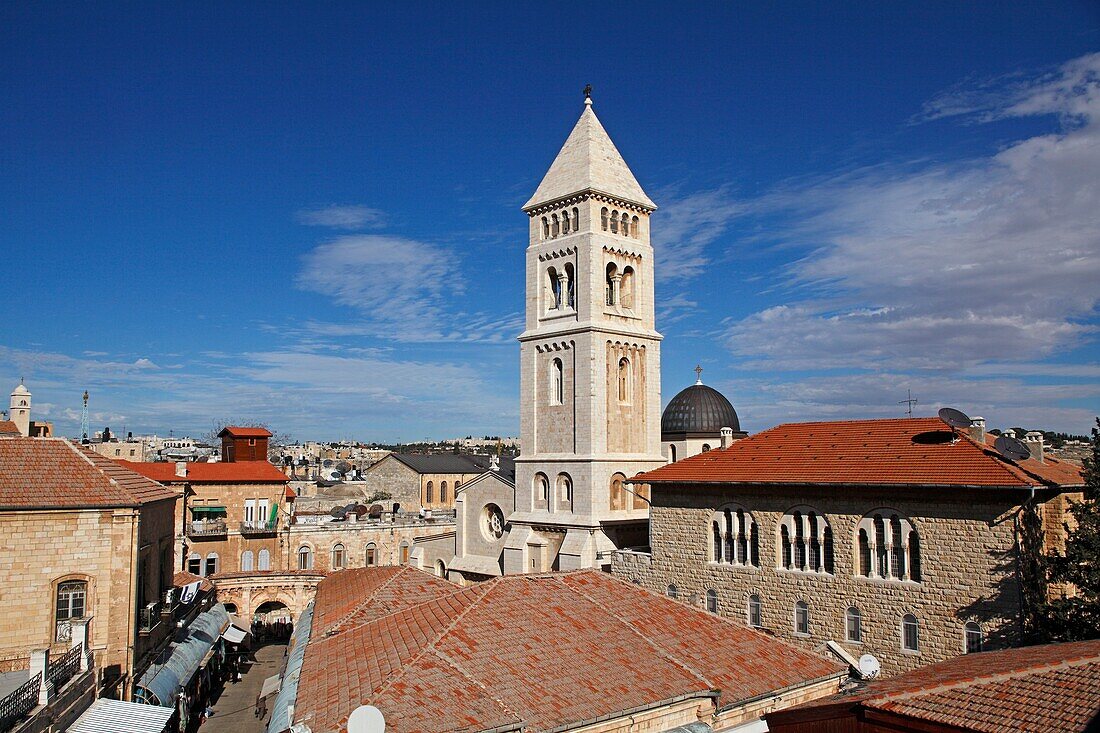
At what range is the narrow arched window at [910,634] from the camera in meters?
20.8

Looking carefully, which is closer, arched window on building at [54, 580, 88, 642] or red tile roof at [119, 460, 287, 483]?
arched window on building at [54, 580, 88, 642]

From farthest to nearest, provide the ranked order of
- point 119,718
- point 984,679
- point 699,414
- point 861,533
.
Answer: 1. point 699,414
2. point 861,533
3. point 119,718
4. point 984,679

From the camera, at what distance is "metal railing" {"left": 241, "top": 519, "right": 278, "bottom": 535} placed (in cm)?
4575

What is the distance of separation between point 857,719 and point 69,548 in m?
19.0

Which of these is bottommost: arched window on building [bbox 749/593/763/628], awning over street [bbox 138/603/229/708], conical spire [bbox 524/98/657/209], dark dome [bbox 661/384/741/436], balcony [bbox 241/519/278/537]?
awning over street [bbox 138/603/229/708]

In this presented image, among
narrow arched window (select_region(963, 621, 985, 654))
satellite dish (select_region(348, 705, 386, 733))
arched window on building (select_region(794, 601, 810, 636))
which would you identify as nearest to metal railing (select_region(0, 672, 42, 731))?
satellite dish (select_region(348, 705, 386, 733))

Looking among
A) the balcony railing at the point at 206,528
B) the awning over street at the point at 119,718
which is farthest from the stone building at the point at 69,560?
the balcony railing at the point at 206,528

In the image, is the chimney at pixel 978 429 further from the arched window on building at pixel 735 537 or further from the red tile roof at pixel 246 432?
the red tile roof at pixel 246 432

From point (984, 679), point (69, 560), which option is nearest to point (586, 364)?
point (69, 560)

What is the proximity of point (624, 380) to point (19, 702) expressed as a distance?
2606cm

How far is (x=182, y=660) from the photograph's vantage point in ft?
83.8

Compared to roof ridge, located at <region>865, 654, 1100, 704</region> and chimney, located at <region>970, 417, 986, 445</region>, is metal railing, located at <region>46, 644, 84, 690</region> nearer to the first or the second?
roof ridge, located at <region>865, 654, 1100, 704</region>

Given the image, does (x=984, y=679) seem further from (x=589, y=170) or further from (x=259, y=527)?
(x=259, y=527)

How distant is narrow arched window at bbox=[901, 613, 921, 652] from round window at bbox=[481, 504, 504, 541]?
22032 mm
